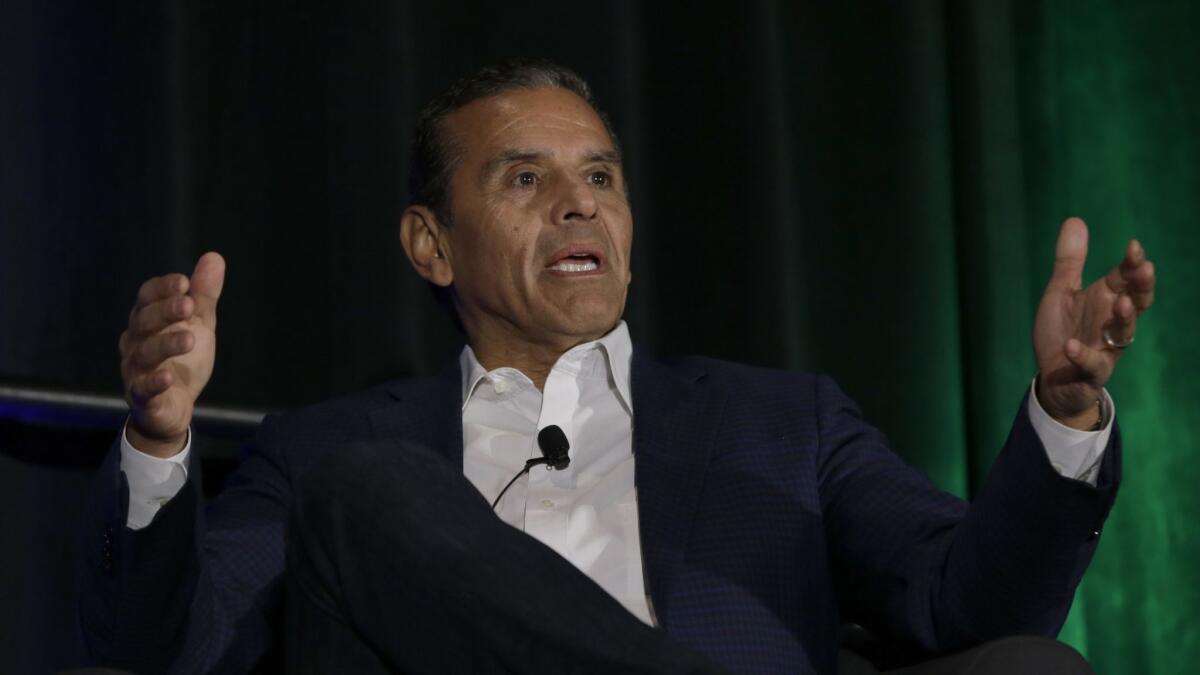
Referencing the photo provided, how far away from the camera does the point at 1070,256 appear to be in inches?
54.9

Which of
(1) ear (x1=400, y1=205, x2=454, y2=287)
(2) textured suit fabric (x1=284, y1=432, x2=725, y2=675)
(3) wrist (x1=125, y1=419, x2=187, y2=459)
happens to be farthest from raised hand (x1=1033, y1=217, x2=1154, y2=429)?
(1) ear (x1=400, y1=205, x2=454, y2=287)

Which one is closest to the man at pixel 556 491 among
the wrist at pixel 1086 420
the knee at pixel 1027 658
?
the wrist at pixel 1086 420

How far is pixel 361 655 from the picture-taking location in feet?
4.30

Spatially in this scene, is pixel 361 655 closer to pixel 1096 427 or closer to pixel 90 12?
pixel 1096 427

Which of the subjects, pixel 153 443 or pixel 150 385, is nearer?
pixel 150 385

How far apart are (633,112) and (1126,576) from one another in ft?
3.83

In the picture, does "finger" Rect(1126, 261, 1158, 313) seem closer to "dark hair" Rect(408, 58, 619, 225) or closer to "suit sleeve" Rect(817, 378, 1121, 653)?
"suit sleeve" Rect(817, 378, 1121, 653)

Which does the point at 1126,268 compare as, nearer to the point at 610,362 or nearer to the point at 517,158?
the point at 610,362

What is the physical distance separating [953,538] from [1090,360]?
1.11 feet

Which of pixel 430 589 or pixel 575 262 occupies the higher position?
pixel 575 262

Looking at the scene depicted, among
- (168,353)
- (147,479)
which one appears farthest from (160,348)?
(147,479)

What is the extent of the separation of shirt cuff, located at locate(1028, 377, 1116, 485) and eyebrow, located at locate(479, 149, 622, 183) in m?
0.87

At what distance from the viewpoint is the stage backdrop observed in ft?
7.17

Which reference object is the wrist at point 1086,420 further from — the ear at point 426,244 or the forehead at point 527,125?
the ear at point 426,244
